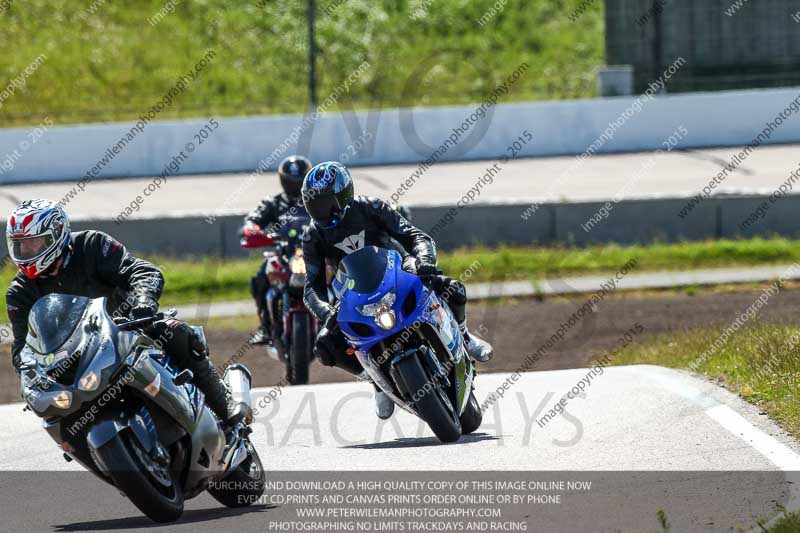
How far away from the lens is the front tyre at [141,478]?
19.3 feet

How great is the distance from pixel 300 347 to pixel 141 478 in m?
5.99

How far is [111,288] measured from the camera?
7.15 metres

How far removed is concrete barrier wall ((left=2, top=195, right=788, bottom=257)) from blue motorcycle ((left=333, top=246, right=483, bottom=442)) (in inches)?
409

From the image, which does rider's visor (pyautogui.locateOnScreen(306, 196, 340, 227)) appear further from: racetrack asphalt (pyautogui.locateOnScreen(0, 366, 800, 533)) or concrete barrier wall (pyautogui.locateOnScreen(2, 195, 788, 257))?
concrete barrier wall (pyautogui.locateOnScreen(2, 195, 788, 257))

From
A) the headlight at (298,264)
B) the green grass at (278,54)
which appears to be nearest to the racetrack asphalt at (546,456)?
the headlight at (298,264)

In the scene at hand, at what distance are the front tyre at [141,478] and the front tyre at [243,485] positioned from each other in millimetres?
673

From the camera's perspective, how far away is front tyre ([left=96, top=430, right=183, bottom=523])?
232 inches

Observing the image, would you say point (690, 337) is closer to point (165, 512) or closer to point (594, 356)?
point (594, 356)

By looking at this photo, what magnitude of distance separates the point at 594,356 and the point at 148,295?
766cm

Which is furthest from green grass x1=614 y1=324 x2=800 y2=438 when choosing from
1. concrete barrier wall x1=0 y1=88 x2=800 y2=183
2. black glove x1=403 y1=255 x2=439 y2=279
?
concrete barrier wall x1=0 y1=88 x2=800 y2=183

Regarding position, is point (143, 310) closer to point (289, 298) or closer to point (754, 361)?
point (754, 361)

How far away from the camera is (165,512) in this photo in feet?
20.1

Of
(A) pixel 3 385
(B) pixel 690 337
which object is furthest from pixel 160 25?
(B) pixel 690 337

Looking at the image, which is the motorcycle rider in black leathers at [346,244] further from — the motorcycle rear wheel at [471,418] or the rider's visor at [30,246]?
the rider's visor at [30,246]
